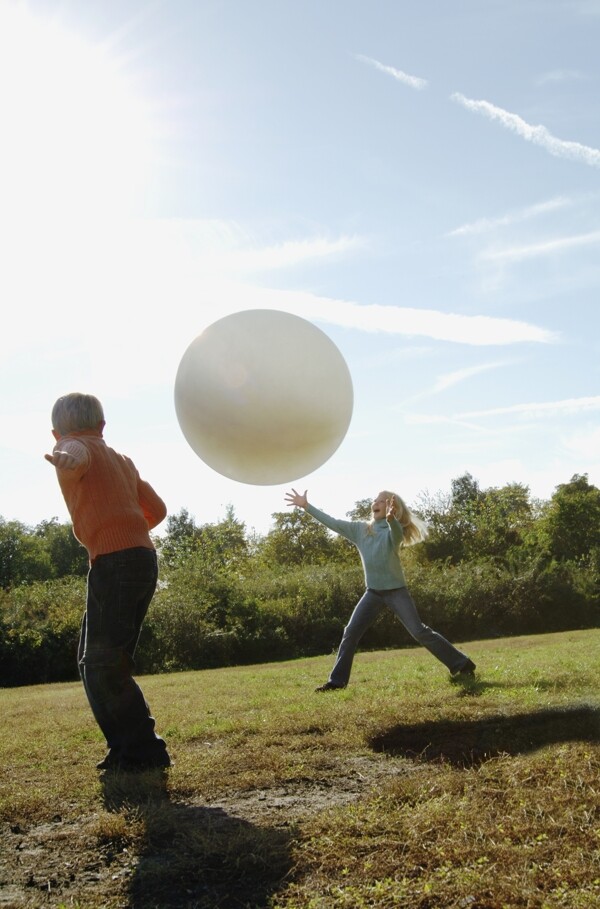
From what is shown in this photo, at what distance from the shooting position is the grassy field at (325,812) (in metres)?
2.95

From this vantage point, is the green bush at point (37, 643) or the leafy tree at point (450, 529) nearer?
the green bush at point (37, 643)

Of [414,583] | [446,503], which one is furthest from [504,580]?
[446,503]

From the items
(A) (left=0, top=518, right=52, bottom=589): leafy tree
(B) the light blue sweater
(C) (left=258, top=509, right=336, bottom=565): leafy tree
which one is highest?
(A) (left=0, top=518, right=52, bottom=589): leafy tree

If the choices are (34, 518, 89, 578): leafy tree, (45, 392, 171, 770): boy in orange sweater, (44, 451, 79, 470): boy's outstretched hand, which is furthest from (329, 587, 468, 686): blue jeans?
(34, 518, 89, 578): leafy tree

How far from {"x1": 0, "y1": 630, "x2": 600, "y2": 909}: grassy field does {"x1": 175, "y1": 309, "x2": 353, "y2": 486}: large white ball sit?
216 cm

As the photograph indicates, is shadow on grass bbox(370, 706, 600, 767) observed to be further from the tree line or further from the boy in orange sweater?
the tree line

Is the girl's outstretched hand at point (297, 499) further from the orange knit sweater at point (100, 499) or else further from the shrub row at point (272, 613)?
the shrub row at point (272, 613)

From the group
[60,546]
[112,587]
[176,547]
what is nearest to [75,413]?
[112,587]

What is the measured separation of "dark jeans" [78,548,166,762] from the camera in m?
4.71

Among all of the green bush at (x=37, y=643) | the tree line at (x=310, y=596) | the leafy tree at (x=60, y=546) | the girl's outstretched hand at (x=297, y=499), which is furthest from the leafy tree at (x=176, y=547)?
the girl's outstretched hand at (x=297, y=499)

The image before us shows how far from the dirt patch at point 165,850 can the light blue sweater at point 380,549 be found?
346cm

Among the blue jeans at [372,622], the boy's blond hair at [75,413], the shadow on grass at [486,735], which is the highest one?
the boy's blond hair at [75,413]

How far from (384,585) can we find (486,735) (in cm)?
262

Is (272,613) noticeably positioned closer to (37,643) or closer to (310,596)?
(310,596)
